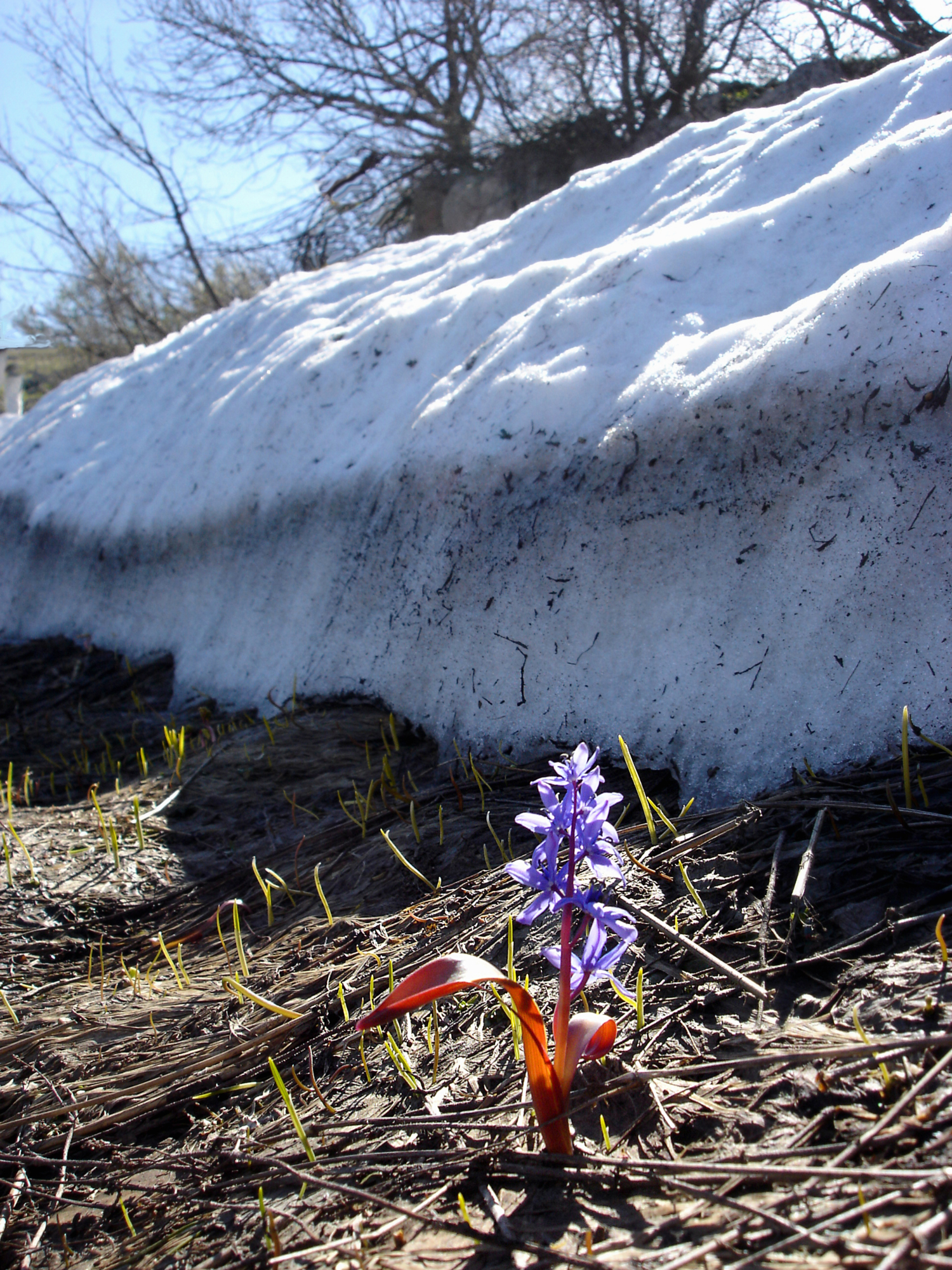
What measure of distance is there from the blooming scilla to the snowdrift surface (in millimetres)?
877

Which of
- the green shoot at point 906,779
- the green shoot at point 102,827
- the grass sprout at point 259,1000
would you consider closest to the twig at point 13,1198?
the grass sprout at point 259,1000

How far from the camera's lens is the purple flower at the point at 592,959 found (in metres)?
1.09

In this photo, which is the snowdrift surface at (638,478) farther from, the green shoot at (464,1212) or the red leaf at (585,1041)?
the green shoot at (464,1212)

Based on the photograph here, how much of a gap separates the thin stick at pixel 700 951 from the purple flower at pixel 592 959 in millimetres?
249

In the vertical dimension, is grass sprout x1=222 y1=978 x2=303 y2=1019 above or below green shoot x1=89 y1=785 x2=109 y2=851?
below

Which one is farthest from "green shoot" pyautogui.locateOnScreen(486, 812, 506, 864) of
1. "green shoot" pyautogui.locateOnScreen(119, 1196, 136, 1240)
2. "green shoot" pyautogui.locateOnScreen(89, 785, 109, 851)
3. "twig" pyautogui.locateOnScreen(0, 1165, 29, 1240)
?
"green shoot" pyautogui.locateOnScreen(89, 785, 109, 851)

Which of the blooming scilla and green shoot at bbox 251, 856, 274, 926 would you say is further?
green shoot at bbox 251, 856, 274, 926

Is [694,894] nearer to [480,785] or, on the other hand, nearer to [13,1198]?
[480,785]

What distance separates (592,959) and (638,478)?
151 cm

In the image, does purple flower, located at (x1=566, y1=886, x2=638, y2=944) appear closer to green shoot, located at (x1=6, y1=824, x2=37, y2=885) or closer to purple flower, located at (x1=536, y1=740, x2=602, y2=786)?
purple flower, located at (x1=536, y1=740, x2=602, y2=786)

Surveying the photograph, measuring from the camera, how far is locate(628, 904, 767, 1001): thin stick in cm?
124

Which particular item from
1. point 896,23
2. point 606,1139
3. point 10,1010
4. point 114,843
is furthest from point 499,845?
point 896,23

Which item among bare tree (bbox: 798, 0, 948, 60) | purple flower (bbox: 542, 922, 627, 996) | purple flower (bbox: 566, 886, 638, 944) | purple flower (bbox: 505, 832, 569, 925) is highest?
bare tree (bbox: 798, 0, 948, 60)

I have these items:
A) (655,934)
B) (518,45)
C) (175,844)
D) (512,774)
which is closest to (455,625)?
(512,774)
